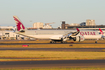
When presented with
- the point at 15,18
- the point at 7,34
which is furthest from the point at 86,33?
the point at 7,34

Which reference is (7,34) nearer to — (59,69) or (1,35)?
(1,35)

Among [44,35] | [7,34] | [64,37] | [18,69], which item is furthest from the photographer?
[7,34]

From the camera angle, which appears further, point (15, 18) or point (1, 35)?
point (1, 35)

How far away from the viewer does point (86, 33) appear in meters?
67.3

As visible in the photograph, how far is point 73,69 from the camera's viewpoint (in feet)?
57.1

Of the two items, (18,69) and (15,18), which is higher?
(15,18)

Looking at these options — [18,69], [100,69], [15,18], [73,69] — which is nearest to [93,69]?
[100,69]

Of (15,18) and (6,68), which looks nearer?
(6,68)

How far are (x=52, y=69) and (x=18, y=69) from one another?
3449 mm

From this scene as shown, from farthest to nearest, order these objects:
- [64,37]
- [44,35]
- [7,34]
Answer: [7,34], [44,35], [64,37]

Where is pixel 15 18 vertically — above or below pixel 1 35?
above

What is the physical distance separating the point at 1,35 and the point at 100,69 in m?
105

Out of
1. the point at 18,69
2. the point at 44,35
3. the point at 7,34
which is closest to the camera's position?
the point at 18,69

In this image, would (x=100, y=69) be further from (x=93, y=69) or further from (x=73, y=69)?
(x=73, y=69)
